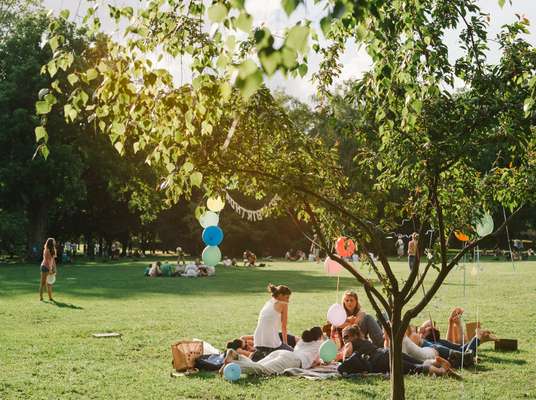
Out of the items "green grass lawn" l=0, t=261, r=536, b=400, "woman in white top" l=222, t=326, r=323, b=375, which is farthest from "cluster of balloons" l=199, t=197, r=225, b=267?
"woman in white top" l=222, t=326, r=323, b=375

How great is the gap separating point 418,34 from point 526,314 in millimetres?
12889

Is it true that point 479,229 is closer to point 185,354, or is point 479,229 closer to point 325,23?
point 185,354

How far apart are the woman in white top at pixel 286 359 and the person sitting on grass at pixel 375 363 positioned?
591 millimetres

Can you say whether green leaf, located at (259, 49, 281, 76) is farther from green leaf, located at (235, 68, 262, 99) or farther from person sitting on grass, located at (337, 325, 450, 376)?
person sitting on grass, located at (337, 325, 450, 376)

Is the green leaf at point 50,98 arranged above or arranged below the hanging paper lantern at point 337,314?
above

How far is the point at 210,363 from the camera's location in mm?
10633

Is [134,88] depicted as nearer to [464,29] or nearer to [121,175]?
[464,29]

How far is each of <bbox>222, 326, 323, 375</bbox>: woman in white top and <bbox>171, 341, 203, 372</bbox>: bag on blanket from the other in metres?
0.60

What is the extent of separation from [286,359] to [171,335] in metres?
4.15

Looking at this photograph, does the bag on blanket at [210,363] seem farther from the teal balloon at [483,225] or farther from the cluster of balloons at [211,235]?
the teal balloon at [483,225]

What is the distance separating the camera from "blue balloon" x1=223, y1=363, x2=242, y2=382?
32.6 feet

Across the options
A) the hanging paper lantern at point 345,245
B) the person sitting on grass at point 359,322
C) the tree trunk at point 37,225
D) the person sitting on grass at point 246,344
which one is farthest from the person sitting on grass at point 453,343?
the tree trunk at point 37,225

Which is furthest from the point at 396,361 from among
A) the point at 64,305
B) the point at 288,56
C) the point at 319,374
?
the point at 64,305

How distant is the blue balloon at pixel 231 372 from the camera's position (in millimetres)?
9922
